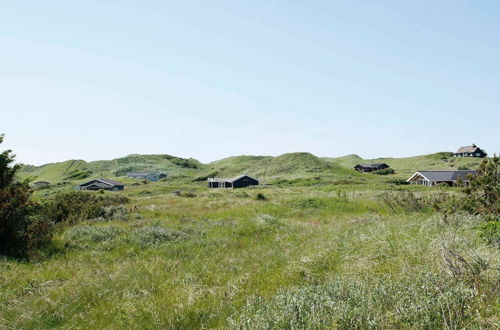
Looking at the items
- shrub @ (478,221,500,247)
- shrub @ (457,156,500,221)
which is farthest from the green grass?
shrub @ (478,221,500,247)

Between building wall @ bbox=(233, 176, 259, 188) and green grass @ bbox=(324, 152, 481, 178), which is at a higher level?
green grass @ bbox=(324, 152, 481, 178)

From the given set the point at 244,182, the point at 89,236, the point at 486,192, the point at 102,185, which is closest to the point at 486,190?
the point at 486,192

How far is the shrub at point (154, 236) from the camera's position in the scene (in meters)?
13.9

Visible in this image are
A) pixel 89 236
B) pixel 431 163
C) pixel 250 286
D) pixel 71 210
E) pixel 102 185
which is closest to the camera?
pixel 250 286

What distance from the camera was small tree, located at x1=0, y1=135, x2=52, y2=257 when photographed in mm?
12142

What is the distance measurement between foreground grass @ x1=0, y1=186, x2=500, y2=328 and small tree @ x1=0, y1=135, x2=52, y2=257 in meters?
0.87

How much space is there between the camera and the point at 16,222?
41.7 feet

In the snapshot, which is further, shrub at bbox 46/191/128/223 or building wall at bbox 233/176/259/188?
building wall at bbox 233/176/259/188

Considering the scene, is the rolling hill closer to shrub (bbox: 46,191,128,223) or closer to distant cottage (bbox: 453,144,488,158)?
distant cottage (bbox: 453,144,488,158)

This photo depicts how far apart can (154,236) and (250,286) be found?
341 inches

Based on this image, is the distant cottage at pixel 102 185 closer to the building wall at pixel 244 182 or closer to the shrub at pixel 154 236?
the building wall at pixel 244 182

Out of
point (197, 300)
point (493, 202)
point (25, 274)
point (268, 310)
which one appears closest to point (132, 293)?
point (197, 300)

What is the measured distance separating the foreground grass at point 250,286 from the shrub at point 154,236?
1.35 feet

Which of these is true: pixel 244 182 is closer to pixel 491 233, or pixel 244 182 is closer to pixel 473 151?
pixel 491 233
